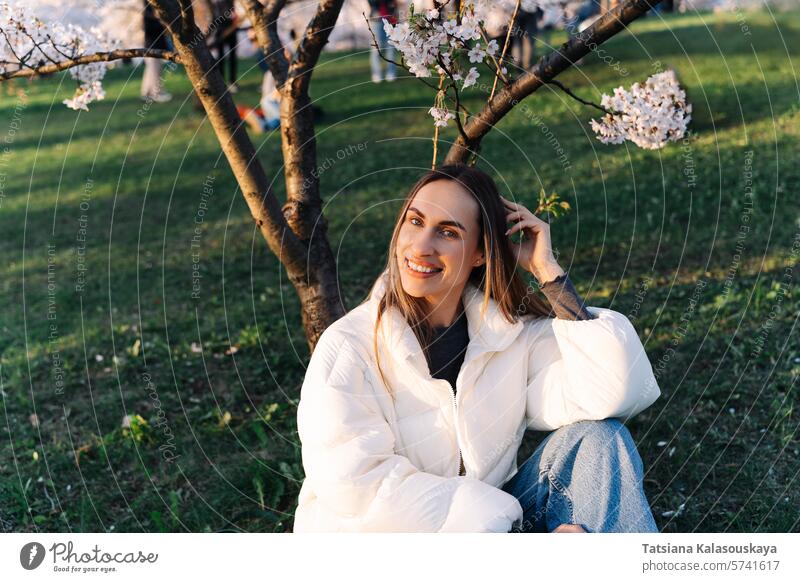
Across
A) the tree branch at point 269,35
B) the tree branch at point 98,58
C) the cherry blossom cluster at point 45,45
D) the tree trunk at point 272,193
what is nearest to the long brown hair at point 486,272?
the tree trunk at point 272,193

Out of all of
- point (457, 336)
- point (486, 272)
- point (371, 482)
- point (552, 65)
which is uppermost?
point (552, 65)

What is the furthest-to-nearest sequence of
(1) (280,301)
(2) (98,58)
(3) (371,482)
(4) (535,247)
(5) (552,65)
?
(1) (280,301)
(2) (98,58)
(5) (552,65)
(4) (535,247)
(3) (371,482)

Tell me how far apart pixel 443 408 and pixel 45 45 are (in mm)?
2384

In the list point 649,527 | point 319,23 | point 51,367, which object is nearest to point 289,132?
point 319,23

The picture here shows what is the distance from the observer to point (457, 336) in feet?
10.3

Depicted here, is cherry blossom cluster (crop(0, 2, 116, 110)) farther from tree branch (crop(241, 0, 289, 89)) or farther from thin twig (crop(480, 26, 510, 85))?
thin twig (crop(480, 26, 510, 85))

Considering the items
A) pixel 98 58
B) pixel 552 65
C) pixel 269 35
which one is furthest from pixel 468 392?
pixel 98 58

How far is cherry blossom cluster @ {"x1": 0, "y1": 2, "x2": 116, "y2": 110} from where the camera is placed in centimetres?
364

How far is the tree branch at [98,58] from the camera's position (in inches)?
138

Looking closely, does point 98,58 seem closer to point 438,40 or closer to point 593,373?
point 438,40

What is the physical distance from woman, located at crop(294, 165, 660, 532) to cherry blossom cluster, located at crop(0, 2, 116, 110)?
178cm

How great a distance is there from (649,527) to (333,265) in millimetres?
1851

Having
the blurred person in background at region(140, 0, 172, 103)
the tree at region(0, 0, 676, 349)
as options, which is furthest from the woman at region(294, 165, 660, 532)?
the blurred person in background at region(140, 0, 172, 103)

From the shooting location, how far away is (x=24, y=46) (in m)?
3.82
